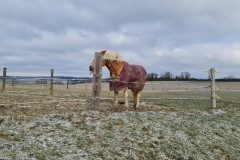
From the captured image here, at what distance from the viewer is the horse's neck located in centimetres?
1030

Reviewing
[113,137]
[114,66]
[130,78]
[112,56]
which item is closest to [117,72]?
[114,66]

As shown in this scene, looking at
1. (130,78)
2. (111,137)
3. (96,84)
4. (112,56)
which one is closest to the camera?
(111,137)

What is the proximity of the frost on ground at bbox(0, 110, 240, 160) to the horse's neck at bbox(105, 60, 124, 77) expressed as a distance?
1892 millimetres

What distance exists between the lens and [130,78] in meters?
10.9

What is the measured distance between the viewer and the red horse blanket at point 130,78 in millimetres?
10367

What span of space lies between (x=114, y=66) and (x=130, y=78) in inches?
35.3

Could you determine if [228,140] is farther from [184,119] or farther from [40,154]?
[40,154]

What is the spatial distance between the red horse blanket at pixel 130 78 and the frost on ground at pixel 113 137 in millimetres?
1577

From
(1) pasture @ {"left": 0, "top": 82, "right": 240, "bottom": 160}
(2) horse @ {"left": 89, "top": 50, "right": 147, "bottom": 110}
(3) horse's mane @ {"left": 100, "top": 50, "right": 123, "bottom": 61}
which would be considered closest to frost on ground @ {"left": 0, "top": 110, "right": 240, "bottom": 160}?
(1) pasture @ {"left": 0, "top": 82, "right": 240, "bottom": 160}

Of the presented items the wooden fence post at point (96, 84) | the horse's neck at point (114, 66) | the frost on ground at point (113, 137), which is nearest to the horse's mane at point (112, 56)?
the horse's neck at point (114, 66)

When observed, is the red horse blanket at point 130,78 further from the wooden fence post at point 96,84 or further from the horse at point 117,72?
the wooden fence post at point 96,84

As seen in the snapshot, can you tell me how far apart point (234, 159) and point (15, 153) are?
5.52 m

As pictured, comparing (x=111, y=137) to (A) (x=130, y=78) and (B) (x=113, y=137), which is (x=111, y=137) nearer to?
(B) (x=113, y=137)

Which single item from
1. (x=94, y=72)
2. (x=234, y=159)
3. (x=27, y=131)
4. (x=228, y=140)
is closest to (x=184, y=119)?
(x=228, y=140)
